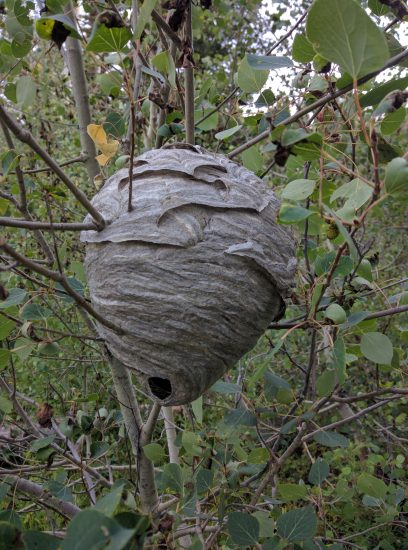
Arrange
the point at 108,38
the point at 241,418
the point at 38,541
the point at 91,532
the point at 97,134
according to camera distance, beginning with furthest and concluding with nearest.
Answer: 1. the point at 241,418
2. the point at 97,134
3. the point at 108,38
4. the point at 38,541
5. the point at 91,532

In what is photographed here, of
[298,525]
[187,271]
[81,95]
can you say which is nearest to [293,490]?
[298,525]

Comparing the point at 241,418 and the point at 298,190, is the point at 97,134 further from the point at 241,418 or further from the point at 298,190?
the point at 241,418

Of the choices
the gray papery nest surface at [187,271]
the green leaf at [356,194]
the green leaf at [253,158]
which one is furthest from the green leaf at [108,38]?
the green leaf at [253,158]

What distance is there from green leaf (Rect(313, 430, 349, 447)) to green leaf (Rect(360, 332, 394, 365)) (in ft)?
1.28

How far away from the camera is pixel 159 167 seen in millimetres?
1361

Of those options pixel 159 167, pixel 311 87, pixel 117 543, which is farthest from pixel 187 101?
pixel 117 543

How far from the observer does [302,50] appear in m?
1.06

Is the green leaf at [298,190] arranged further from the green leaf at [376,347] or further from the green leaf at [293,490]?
the green leaf at [293,490]

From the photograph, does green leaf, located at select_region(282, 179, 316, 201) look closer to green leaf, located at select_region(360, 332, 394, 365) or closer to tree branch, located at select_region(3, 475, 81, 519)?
green leaf, located at select_region(360, 332, 394, 365)

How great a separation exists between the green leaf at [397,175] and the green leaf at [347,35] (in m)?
0.13

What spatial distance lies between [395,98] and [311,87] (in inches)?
17.0

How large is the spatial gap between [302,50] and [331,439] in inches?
37.2

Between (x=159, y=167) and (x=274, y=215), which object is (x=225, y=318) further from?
(x=159, y=167)

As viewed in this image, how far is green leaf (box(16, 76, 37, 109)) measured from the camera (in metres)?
1.35
